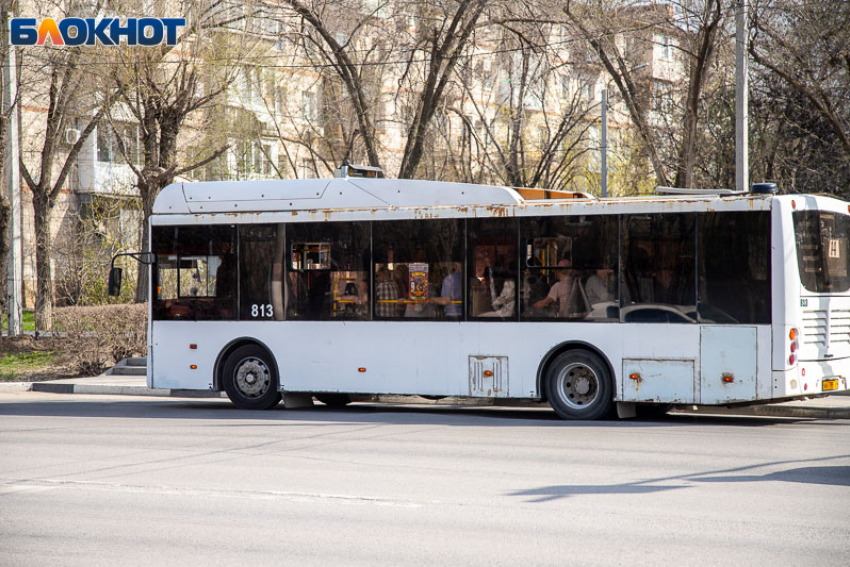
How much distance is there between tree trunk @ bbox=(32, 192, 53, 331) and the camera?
90.9 ft

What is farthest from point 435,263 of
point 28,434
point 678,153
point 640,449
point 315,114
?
point 315,114

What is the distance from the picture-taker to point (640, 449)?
10.7m

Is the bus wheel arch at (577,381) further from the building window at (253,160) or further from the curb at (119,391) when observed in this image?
the building window at (253,160)

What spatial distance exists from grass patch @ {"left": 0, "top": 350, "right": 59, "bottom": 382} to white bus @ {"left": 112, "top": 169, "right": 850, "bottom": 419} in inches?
258

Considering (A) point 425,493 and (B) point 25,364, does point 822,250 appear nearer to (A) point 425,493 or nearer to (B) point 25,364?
(A) point 425,493

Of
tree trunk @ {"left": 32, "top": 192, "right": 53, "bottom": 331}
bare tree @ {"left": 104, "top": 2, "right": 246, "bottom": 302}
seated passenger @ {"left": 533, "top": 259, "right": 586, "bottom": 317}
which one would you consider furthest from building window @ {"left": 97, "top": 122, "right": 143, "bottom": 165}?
seated passenger @ {"left": 533, "top": 259, "right": 586, "bottom": 317}

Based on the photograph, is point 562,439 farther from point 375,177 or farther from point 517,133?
point 517,133

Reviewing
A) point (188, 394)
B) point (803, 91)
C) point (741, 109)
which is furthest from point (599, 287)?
point (803, 91)

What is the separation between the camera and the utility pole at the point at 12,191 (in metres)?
24.8

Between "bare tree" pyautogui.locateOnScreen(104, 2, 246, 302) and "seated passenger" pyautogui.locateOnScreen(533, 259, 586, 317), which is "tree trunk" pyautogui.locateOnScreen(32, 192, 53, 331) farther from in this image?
"seated passenger" pyautogui.locateOnScreen(533, 259, 586, 317)

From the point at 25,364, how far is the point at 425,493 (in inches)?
659

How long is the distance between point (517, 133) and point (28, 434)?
23.7 meters

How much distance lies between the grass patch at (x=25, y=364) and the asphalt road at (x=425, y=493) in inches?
330

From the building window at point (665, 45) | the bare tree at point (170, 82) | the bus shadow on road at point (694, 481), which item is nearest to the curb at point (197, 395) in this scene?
the bus shadow on road at point (694, 481)
